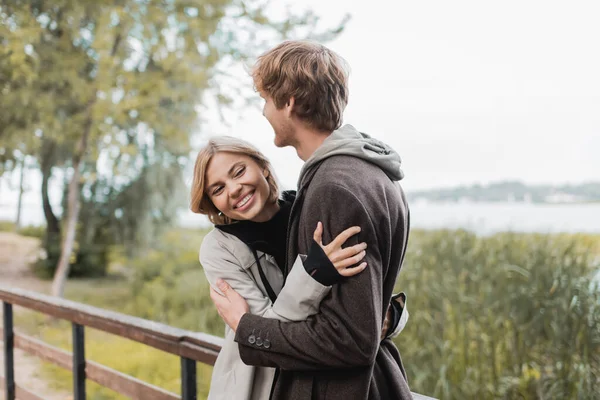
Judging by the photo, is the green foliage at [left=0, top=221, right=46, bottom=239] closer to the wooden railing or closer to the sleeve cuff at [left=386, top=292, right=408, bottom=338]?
the wooden railing

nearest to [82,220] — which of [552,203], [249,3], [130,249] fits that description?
[130,249]

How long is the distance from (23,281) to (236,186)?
907 cm

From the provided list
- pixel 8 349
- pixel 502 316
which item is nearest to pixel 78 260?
pixel 8 349

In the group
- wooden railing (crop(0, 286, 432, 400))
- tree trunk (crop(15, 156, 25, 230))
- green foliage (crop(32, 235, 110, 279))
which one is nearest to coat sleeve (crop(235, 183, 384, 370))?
wooden railing (crop(0, 286, 432, 400))

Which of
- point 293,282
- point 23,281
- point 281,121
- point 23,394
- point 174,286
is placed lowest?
point 23,281

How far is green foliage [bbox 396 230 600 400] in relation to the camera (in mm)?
2391

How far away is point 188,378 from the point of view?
1751 mm

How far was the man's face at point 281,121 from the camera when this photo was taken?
1.03m

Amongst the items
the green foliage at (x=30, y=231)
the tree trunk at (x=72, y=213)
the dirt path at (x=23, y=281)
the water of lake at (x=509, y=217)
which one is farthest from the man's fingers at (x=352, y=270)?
the green foliage at (x=30, y=231)

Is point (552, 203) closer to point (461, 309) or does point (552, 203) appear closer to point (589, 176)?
point (589, 176)

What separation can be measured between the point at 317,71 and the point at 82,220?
334 inches

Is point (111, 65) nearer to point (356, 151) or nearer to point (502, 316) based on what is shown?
point (502, 316)

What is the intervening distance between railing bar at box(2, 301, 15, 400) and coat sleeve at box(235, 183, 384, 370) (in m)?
2.47

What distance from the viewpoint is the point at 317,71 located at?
99 cm
